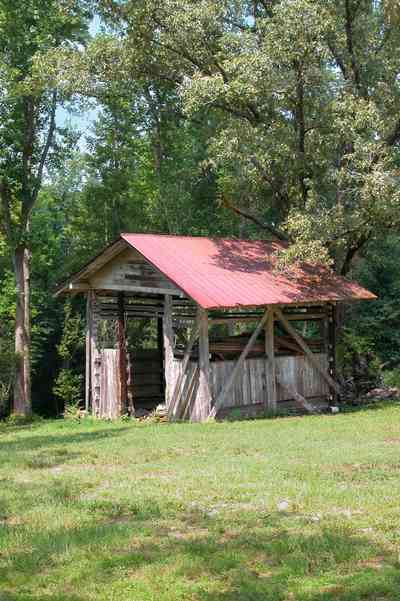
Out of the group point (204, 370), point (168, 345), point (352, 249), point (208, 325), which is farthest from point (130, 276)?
point (352, 249)

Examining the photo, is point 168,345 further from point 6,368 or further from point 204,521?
point 204,521

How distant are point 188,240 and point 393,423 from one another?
294 inches

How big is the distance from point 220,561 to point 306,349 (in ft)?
44.3

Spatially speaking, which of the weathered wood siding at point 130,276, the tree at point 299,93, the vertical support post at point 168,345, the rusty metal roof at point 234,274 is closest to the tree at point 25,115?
the tree at point 299,93

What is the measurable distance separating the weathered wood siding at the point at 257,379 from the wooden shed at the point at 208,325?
0.08 feet

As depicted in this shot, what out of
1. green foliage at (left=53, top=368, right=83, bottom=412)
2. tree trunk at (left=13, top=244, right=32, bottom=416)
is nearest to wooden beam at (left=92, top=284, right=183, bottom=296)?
green foliage at (left=53, top=368, right=83, bottom=412)

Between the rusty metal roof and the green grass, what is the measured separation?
4.47 metres

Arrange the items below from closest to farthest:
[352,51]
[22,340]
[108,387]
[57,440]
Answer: [57,440] < [108,387] < [352,51] < [22,340]

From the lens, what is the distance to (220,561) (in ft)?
19.8

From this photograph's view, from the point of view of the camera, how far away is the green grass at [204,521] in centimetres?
557

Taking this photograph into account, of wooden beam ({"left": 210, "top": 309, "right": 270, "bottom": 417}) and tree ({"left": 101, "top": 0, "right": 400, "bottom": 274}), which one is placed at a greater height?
tree ({"left": 101, "top": 0, "right": 400, "bottom": 274})

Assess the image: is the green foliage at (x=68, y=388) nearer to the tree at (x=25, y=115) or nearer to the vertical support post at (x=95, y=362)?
the tree at (x=25, y=115)

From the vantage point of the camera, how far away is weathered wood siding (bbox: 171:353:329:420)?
1739 cm

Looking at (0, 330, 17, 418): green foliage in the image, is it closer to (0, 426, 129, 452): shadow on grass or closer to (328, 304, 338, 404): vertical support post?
(0, 426, 129, 452): shadow on grass
